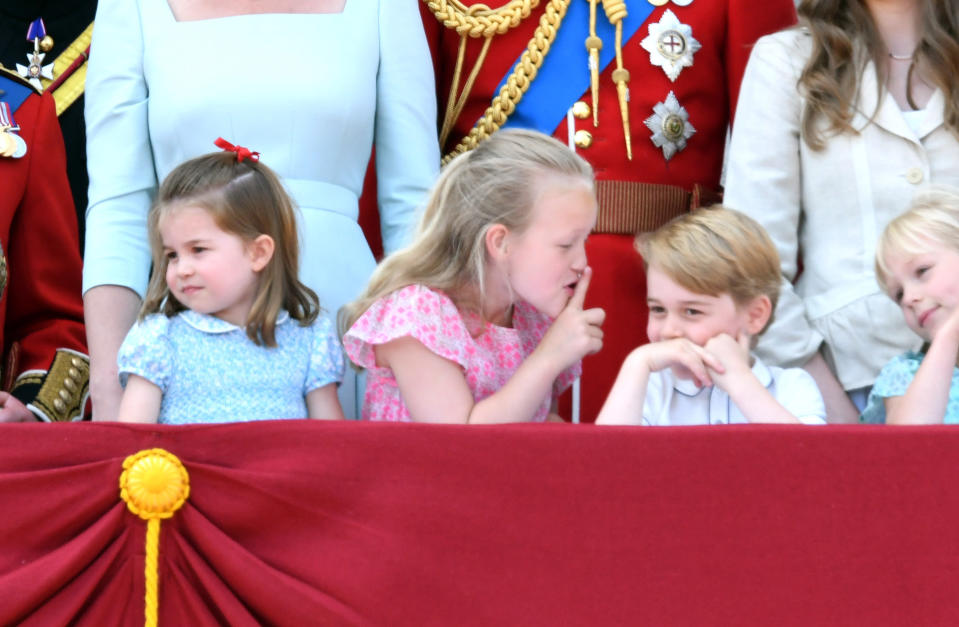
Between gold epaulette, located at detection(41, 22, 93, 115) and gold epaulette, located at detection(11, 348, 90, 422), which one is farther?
gold epaulette, located at detection(41, 22, 93, 115)

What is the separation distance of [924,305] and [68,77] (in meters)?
1.70

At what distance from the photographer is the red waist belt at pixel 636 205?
261 cm

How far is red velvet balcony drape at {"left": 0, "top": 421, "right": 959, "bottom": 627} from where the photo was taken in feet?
5.20

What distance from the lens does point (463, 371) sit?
220 cm

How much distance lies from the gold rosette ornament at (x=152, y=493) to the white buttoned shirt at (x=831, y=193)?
1.12 meters

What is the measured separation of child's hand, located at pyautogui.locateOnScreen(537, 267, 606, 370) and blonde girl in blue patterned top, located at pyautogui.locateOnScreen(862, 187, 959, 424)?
440 millimetres

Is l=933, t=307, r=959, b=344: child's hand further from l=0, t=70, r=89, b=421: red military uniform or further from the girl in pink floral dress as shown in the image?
l=0, t=70, r=89, b=421: red military uniform

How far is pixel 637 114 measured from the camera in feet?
8.78

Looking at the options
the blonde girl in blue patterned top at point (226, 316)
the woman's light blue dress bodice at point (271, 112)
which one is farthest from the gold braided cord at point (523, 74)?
the blonde girl in blue patterned top at point (226, 316)

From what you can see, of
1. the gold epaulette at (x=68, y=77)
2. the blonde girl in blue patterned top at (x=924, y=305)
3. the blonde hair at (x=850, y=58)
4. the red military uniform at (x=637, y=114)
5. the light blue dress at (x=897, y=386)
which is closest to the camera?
the blonde girl in blue patterned top at (x=924, y=305)

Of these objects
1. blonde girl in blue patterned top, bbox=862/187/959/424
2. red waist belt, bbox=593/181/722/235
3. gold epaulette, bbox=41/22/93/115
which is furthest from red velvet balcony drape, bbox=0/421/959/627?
gold epaulette, bbox=41/22/93/115

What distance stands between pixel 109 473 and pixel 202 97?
2.99ft

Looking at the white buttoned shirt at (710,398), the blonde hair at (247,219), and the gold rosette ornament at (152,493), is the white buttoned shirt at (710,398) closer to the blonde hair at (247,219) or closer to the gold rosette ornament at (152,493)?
the blonde hair at (247,219)

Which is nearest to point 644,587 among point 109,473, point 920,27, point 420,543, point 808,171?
Result: point 420,543
